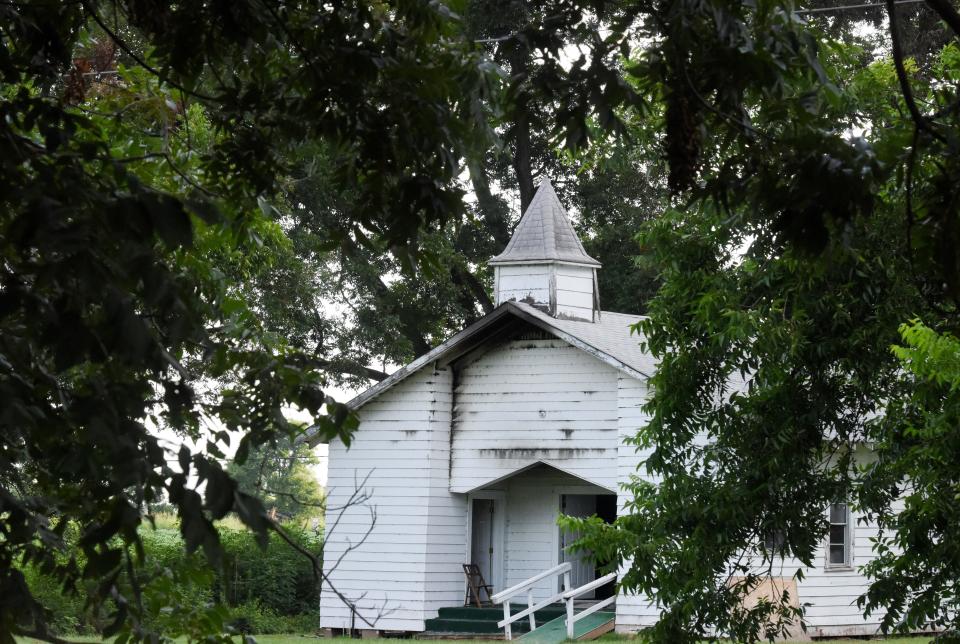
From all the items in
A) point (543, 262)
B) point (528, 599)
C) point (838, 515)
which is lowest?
point (528, 599)

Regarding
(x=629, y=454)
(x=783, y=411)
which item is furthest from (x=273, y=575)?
(x=783, y=411)

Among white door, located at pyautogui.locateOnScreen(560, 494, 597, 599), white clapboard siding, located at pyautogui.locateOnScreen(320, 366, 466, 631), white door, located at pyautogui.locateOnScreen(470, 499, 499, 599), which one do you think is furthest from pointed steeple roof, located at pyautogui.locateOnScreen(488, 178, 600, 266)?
white door, located at pyautogui.locateOnScreen(470, 499, 499, 599)

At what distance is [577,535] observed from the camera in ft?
72.4

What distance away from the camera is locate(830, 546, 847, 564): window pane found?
67.3 ft

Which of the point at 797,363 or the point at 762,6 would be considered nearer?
the point at 762,6

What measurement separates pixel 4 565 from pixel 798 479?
23.8 ft

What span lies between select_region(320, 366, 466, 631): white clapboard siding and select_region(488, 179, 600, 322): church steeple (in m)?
2.44

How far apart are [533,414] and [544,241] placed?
382 centimetres

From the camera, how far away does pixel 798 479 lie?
30.5 feet

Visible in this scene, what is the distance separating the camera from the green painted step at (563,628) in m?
19.0

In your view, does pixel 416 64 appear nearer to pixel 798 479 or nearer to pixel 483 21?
pixel 798 479

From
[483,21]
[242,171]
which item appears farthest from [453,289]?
[242,171]

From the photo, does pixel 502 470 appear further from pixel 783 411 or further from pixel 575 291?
pixel 783 411

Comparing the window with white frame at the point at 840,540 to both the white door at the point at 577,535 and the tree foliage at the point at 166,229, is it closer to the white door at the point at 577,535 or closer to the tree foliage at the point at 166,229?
the white door at the point at 577,535
